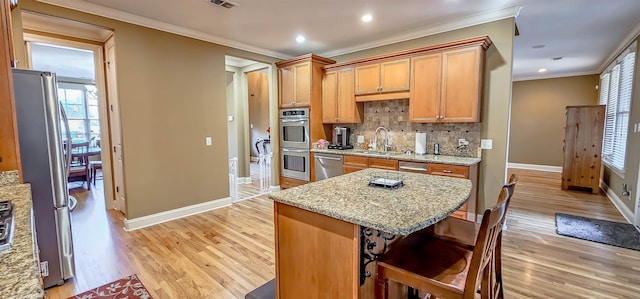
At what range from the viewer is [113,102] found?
3834 mm

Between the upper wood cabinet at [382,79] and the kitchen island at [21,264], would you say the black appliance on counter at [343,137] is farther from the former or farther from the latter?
the kitchen island at [21,264]

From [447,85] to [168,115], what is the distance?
3.57m

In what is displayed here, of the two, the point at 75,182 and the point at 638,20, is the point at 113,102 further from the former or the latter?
the point at 638,20

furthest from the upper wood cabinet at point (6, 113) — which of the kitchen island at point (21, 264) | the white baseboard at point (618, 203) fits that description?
the white baseboard at point (618, 203)

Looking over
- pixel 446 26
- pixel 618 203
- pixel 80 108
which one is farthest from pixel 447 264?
pixel 80 108

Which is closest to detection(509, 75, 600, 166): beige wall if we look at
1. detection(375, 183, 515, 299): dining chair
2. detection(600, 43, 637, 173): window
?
detection(600, 43, 637, 173): window

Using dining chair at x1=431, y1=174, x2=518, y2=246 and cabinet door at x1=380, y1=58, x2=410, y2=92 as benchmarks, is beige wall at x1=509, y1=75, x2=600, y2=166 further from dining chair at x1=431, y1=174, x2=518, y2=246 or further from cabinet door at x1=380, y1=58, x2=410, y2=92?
dining chair at x1=431, y1=174, x2=518, y2=246

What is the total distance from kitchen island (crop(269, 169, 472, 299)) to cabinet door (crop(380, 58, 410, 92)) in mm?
2351

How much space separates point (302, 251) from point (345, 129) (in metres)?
3.40

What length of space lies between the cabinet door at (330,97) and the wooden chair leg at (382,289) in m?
3.42

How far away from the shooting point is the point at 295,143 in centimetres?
497

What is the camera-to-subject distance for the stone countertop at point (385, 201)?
1.28 metres

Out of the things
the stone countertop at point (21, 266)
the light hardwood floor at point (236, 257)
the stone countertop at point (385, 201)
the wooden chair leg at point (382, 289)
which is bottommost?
the light hardwood floor at point (236, 257)

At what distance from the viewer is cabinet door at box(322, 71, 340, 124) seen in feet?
15.4
